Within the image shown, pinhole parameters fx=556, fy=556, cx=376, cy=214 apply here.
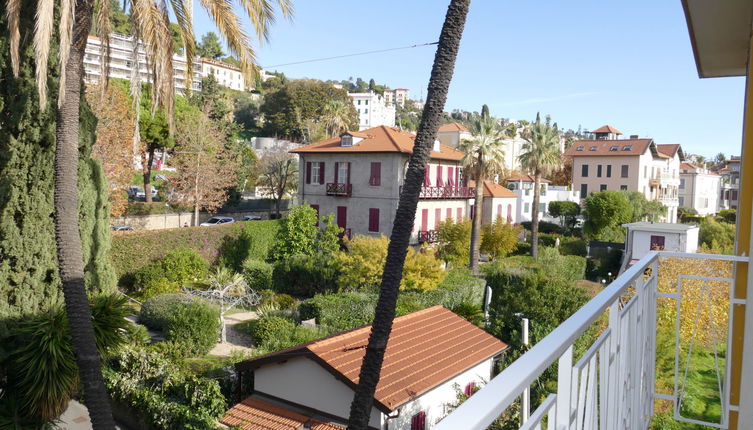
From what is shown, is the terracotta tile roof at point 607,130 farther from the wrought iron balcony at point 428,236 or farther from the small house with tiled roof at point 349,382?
the small house with tiled roof at point 349,382

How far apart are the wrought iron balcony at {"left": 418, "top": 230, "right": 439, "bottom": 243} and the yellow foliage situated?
10.2 meters

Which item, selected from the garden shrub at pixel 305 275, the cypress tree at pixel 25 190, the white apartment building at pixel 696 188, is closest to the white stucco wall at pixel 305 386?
the cypress tree at pixel 25 190

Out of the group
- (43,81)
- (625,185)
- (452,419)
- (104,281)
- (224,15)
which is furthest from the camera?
(625,185)

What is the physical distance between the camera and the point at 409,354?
46.1 feet

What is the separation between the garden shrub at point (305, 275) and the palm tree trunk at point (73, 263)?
19.1 metres

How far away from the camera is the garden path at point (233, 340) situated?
19078mm

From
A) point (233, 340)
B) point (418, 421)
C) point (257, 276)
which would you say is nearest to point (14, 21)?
point (418, 421)

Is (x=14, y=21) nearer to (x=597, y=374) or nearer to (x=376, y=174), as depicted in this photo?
(x=597, y=374)

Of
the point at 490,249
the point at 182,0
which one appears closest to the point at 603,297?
the point at 182,0

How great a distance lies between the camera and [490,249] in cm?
3744

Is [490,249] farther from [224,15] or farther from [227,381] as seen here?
[224,15]

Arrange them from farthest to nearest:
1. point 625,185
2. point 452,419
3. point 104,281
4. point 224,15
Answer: point 625,185
point 104,281
point 224,15
point 452,419

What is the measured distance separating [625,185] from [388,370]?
54132 millimetres

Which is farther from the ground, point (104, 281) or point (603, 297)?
point (603, 297)
